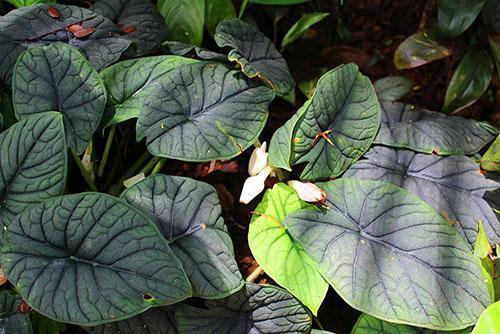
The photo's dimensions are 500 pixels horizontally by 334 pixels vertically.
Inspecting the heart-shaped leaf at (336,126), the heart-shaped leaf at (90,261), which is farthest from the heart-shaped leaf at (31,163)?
the heart-shaped leaf at (336,126)

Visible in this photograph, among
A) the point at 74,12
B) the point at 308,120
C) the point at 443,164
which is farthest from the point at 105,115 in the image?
the point at 443,164

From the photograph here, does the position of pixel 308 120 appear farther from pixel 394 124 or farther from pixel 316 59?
pixel 316 59

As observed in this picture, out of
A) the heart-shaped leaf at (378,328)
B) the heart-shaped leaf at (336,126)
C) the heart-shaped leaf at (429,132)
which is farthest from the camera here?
the heart-shaped leaf at (429,132)

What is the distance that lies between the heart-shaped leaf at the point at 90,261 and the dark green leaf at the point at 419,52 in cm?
103

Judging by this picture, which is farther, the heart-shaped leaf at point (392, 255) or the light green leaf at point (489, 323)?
the heart-shaped leaf at point (392, 255)

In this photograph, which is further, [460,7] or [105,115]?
[460,7]

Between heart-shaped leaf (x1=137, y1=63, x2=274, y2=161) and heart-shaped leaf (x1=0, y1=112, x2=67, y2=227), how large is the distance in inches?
8.8

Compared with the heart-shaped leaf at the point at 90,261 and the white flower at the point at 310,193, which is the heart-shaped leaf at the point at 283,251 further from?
the heart-shaped leaf at the point at 90,261

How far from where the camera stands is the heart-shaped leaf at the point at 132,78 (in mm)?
1614

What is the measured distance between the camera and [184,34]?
73.5 inches

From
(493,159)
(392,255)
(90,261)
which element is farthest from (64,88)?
(493,159)

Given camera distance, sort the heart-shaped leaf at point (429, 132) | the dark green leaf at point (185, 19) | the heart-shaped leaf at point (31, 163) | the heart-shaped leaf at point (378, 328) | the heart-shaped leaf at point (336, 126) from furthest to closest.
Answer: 1. the dark green leaf at point (185, 19)
2. the heart-shaped leaf at point (429, 132)
3. the heart-shaped leaf at point (336, 126)
4. the heart-shaped leaf at point (378, 328)
5. the heart-shaped leaf at point (31, 163)

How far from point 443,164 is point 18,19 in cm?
123

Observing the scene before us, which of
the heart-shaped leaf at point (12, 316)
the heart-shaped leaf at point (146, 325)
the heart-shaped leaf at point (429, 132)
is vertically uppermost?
the heart-shaped leaf at point (429, 132)
